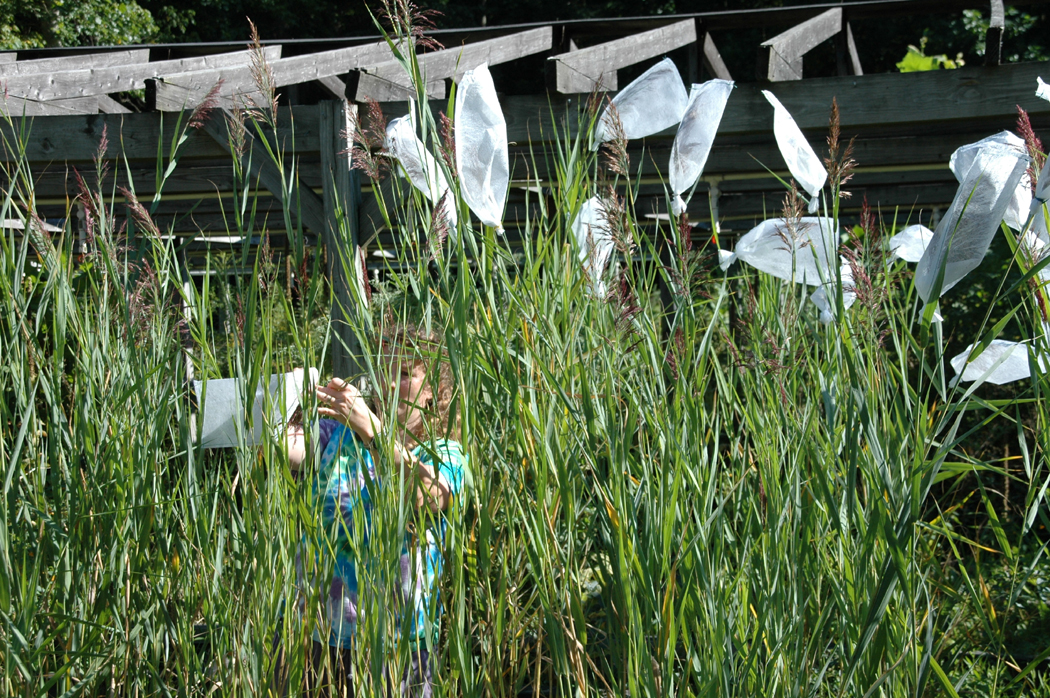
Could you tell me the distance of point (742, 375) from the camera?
1388 mm

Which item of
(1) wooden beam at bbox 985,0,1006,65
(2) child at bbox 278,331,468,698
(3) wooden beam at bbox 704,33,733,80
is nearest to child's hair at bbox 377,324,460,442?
(2) child at bbox 278,331,468,698

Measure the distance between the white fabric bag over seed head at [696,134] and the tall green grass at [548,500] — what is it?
0.19 meters

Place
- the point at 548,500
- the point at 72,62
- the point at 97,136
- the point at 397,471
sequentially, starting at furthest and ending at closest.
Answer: the point at 72,62, the point at 97,136, the point at 397,471, the point at 548,500

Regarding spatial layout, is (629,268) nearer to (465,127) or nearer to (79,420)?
(465,127)

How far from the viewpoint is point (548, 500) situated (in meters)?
1.26

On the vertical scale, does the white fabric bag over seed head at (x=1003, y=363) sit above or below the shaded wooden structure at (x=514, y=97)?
below

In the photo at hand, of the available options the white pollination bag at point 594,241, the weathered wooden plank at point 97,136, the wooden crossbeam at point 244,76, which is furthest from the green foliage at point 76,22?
the white pollination bag at point 594,241

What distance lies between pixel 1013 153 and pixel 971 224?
5.0 inches

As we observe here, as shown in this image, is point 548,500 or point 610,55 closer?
point 548,500

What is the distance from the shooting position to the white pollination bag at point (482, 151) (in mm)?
1301

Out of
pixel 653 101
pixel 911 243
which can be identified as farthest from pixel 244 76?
pixel 911 243

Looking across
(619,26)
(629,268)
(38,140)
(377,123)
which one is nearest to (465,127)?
(377,123)

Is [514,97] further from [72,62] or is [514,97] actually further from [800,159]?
[800,159]

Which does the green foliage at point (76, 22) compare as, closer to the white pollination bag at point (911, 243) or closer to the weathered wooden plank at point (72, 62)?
the weathered wooden plank at point (72, 62)
